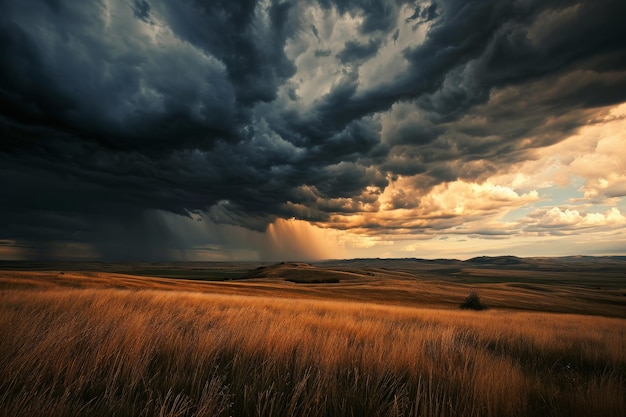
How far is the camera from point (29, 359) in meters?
3.14

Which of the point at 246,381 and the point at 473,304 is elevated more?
the point at 246,381

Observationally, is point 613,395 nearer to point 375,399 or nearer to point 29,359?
point 375,399

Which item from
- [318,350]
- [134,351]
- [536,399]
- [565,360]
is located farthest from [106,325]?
[565,360]

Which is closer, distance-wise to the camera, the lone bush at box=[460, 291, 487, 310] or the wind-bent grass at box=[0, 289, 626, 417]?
the wind-bent grass at box=[0, 289, 626, 417]

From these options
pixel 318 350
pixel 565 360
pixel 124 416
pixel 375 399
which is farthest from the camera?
pixel 565 360

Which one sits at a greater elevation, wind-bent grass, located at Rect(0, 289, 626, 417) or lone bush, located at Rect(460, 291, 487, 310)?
wind-bent grass, located at Rect(0, 289, 626, 417)

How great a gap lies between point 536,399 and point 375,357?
1847 millimetres

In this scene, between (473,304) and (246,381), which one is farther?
(473,304)

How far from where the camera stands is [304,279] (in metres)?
88.2

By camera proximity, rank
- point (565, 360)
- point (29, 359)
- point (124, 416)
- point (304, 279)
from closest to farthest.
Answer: point (124, 416), point (29, 359), point (565, 360), point (304, 279)

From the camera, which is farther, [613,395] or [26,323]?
[26,323]

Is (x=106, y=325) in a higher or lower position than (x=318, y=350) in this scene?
higher

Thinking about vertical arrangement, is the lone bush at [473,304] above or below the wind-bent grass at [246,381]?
below

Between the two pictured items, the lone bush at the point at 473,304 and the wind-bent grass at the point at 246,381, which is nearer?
the wind-bent grass at the point at 246,381
